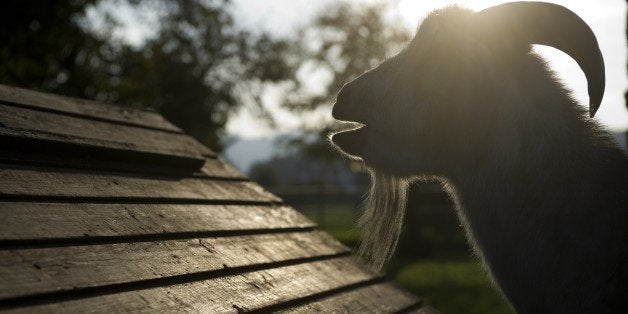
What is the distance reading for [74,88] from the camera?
11672 mm

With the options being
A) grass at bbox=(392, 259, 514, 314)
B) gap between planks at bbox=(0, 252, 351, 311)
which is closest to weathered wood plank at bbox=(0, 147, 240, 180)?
gap between planks at bbox=(0, 252, 351, 311)

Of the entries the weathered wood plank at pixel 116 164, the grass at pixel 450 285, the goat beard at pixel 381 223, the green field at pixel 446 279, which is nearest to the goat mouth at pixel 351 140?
the goat beard at pixel 381 223

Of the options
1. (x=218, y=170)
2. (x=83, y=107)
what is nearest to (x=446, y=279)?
(x=218, y=170)

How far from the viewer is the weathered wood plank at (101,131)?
8.55 ft

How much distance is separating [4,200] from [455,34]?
181 centimetres

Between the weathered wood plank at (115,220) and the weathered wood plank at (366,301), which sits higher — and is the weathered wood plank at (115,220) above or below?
above

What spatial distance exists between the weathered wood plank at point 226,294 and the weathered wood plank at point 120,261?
0.06 m

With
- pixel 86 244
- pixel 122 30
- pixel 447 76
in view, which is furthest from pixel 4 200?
pixel 122 30

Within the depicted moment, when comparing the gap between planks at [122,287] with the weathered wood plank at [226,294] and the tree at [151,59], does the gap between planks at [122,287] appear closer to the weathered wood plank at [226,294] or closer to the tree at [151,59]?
the weathered wood plank at [226,294]

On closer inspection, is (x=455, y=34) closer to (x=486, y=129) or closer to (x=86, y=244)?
(x=486, y=129)

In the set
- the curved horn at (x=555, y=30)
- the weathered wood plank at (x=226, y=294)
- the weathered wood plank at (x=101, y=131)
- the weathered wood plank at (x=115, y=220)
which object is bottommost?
the weathered wood plank at (x=226, y=294)

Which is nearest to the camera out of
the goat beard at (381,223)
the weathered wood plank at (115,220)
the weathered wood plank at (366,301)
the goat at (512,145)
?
the weathered wood plank at (115,220)

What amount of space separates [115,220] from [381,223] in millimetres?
1394

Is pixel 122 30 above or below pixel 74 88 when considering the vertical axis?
above
